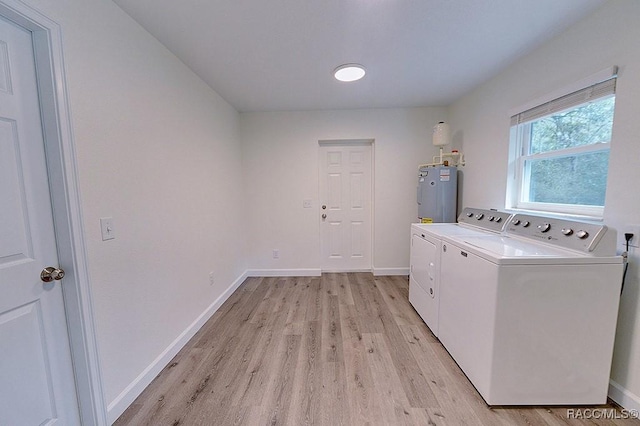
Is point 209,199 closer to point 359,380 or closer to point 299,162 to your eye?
point 299,162

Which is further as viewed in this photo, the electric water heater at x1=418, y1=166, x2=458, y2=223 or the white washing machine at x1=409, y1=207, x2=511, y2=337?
the electric water heater at x1=418, y1=166, x2=458, y2=223

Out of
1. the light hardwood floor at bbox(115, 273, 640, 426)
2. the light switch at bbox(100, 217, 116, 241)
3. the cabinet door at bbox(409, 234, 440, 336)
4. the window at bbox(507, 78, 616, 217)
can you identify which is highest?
the window at bbox(507, 78, 616, 217)

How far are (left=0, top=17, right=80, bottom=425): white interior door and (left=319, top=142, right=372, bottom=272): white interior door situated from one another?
2816 mm

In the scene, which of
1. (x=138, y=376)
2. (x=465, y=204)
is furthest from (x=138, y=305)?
(x=465, y=204)

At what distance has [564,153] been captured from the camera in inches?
70.0

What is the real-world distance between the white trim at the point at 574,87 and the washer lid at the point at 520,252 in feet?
3.43

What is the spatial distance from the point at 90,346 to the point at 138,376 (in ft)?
1.57

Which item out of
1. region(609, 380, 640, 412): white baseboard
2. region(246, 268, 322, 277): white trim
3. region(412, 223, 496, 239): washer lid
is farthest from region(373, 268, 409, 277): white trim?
region(609, 380, 640, 412): white baseboard

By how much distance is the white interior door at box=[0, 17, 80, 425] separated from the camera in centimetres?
99

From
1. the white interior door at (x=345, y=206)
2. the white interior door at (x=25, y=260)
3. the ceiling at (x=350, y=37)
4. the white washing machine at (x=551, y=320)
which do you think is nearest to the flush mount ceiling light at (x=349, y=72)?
the ceiling at (x=350, y=37)

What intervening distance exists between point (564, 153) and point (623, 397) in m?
1.54

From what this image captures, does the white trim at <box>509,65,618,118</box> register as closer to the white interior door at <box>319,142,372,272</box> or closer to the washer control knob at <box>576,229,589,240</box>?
the washer control knob at <box>576,229,589,240</box>

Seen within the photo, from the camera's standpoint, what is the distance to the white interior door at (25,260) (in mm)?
988

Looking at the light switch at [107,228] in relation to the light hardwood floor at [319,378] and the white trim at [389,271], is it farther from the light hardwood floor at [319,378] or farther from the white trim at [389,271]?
the white trim at [389,271]
